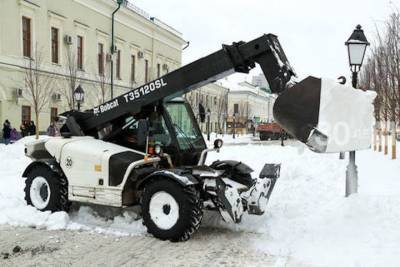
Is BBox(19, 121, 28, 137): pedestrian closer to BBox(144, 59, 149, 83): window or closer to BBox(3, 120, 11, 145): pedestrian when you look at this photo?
BBox(3, 120, 11, 145): pedestrian

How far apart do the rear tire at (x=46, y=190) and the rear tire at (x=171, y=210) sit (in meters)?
1.75

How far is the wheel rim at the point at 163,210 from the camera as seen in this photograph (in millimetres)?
7066

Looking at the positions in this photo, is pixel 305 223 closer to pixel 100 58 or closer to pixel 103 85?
pixel 103 85

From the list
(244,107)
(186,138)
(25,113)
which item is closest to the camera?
(186,138)

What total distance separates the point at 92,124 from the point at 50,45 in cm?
2282

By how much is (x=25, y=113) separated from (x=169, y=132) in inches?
856

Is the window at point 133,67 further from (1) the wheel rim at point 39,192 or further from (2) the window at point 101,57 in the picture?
(1) the wheel rim at point 39,192

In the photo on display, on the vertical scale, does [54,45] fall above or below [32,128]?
above

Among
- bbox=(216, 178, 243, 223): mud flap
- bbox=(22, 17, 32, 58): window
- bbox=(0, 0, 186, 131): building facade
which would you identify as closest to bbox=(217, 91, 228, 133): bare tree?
bbox=(0, 0, 186, 131): building facade

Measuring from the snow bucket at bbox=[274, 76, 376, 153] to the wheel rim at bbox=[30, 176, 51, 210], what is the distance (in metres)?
4.35

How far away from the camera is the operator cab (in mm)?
8188

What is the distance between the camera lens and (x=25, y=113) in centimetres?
2777

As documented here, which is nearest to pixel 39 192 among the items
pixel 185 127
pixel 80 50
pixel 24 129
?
pixel 185 127

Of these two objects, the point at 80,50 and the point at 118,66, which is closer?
the point at 80,50
